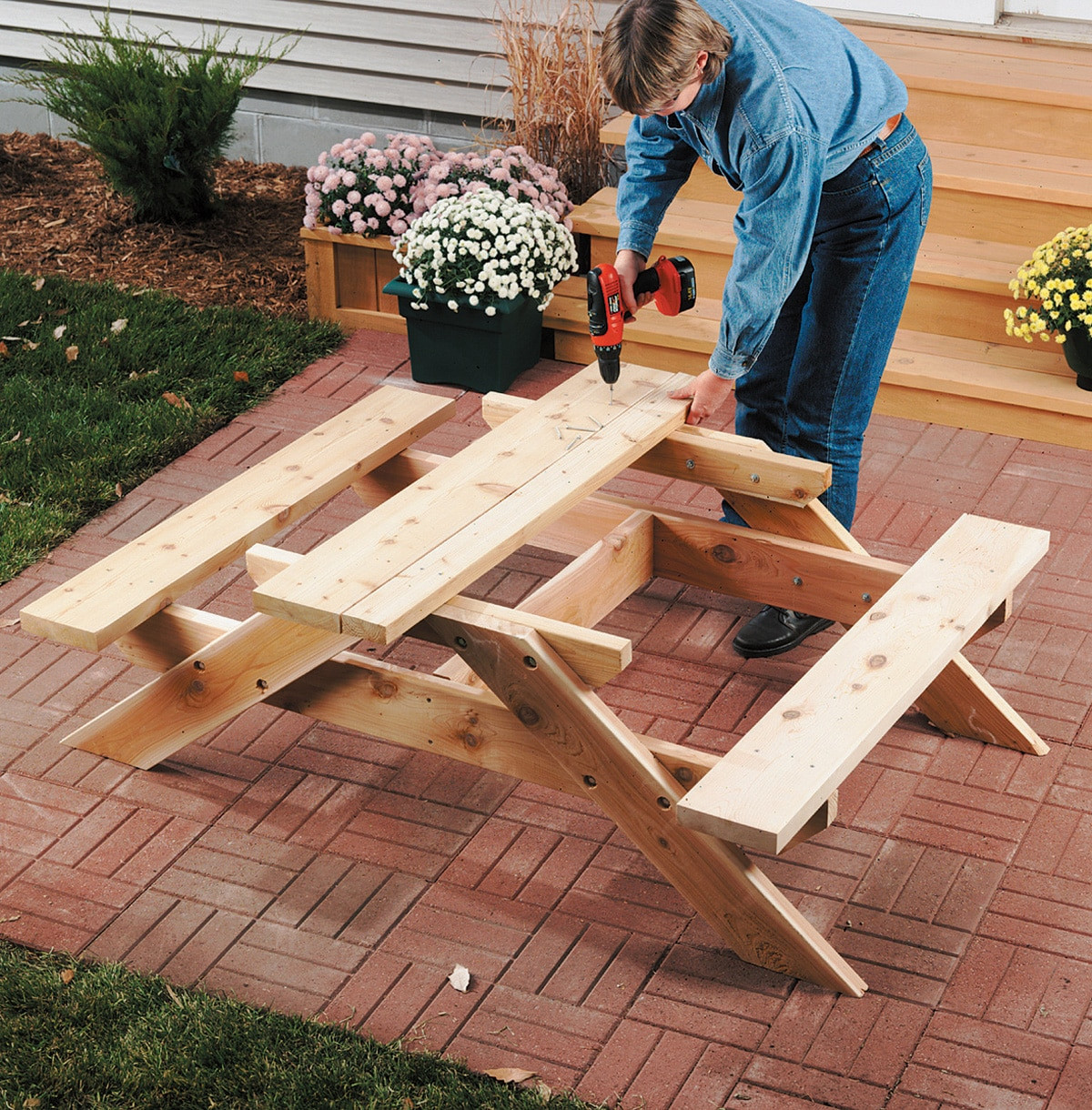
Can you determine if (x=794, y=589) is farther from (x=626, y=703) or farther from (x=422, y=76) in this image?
(x=422, y=76)

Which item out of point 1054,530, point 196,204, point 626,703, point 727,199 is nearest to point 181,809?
point 626,703

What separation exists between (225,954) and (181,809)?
0.58m

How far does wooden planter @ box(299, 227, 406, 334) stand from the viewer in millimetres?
6754

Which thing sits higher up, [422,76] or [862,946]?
[422,76]

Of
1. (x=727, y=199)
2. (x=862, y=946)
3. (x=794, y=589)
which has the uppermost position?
(x=727, y=199)

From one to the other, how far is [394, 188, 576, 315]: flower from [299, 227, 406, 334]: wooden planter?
62cm

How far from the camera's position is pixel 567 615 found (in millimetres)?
4004

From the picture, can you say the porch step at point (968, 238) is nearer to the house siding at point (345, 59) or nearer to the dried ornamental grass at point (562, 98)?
the dried ornamental grass at point (562, 98)

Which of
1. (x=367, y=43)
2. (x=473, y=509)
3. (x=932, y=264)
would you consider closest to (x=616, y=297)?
(x=473, y=509)

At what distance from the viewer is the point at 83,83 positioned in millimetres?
7371

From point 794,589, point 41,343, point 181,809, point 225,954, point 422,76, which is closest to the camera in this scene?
point 225,954

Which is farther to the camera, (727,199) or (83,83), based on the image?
(83,83)

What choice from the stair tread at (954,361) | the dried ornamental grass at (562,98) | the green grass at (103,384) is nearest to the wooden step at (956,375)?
the stair tread at (954,361)

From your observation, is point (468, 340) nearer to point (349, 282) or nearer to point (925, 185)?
point (349, 282)
